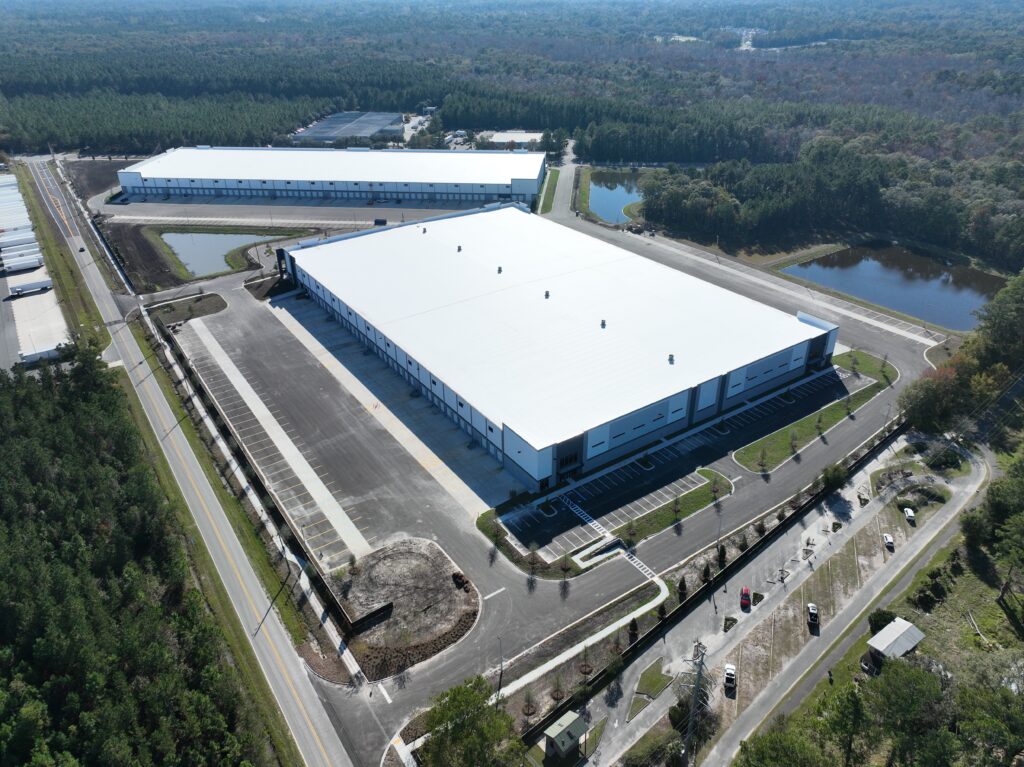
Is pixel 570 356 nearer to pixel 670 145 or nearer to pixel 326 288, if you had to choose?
pixel 326 288

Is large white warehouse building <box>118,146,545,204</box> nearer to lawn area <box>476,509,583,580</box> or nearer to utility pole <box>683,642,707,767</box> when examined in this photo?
lawn area <box>476,509,583,580</box>

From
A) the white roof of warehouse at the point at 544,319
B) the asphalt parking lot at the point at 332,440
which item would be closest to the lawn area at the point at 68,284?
the asphalt parking lot at the point at 332,440

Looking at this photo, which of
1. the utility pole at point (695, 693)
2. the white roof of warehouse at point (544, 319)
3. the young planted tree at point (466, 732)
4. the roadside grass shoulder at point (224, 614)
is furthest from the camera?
the white roof of warehouse at point (544, 319)

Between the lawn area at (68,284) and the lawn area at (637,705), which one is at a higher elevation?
the lawn area at (68,284)

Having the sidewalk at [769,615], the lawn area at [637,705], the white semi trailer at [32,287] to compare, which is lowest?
the sidewalk at [769,615]

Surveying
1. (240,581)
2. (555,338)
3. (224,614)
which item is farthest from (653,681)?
(555,338)

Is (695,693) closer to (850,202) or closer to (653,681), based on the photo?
(653,681)

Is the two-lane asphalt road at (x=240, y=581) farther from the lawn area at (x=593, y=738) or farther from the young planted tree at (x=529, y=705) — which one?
the lawn area at (x=593, y=738)
